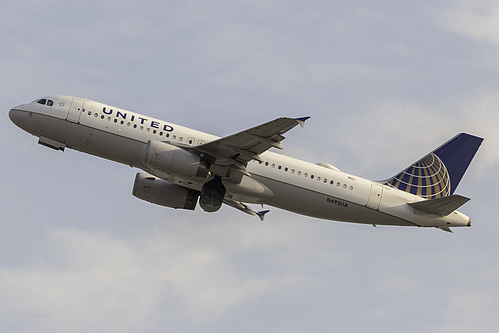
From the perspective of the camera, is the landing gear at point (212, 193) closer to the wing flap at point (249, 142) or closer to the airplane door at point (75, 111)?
the wing flap at point (249, 142)

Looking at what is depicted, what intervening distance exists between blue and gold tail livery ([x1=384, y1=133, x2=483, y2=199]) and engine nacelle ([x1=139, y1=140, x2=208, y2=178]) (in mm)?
12521

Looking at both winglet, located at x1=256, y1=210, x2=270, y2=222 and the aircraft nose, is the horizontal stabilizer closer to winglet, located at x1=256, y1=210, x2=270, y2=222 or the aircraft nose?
winglet, located at x1=256, y1=210, x2=270, y2=222

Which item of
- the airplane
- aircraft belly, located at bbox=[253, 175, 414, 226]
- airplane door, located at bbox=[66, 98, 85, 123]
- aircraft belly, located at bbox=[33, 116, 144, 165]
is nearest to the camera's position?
the airplane

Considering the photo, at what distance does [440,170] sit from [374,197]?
20.5 ft

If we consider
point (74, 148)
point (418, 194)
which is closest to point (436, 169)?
point (418, 194)

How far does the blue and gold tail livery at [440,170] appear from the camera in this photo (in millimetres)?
50312

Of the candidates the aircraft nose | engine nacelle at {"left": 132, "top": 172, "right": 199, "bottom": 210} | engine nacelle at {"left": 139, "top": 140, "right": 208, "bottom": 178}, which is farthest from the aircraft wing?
the aircraft nose

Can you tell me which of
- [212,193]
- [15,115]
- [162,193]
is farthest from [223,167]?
[15,115]

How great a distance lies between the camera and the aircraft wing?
42062 millimetres

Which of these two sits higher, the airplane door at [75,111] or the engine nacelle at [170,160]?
the airplane door at [75,111]

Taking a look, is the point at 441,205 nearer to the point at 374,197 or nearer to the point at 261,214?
the point at 374,197

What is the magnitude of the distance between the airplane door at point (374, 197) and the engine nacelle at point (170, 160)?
33.0 feet

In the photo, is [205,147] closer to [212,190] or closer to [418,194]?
[212,190]

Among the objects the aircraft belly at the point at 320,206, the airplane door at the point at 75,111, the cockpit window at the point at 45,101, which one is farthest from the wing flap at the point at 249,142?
the cockpit window at the point at 45,101
